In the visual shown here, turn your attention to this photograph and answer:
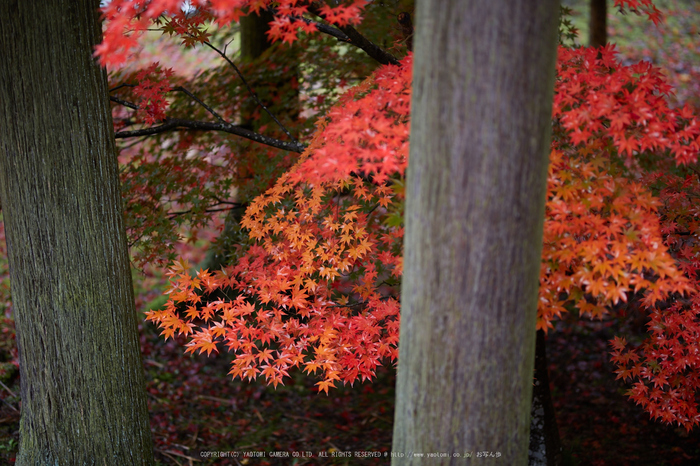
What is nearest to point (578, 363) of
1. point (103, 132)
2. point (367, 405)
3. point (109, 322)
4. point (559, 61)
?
point (367, 405)

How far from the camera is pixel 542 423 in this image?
412cm

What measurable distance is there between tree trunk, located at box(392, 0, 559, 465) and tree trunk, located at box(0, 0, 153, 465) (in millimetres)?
2046

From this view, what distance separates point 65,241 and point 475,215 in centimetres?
245

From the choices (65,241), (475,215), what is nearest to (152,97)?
(65,241)

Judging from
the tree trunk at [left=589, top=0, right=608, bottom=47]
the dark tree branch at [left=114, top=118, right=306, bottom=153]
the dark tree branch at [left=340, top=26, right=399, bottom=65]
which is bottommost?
the dark tree branch at [left=114, top=118, right=306, bottom=153]

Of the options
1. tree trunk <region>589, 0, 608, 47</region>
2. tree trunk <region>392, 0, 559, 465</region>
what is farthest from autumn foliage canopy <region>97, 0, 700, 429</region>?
tree trunk <region>589, 0, 608, 47</region>

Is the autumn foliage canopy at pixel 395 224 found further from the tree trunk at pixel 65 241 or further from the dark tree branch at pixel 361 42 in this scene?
the tree trunk at pixel 65 241

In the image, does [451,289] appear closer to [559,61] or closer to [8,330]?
[559,61]

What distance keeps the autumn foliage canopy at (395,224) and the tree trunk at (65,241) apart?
14.6 inches

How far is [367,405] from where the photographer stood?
590cm

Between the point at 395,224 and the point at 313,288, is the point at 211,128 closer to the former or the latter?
the point at 313,288

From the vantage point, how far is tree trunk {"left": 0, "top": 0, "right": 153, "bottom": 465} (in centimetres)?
281

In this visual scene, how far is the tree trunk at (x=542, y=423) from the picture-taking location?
4.05 metres

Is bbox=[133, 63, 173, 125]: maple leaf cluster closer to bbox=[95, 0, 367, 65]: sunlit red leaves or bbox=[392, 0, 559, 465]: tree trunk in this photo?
bbox=[95, 0, 367, 65]: sunlit red leaves
